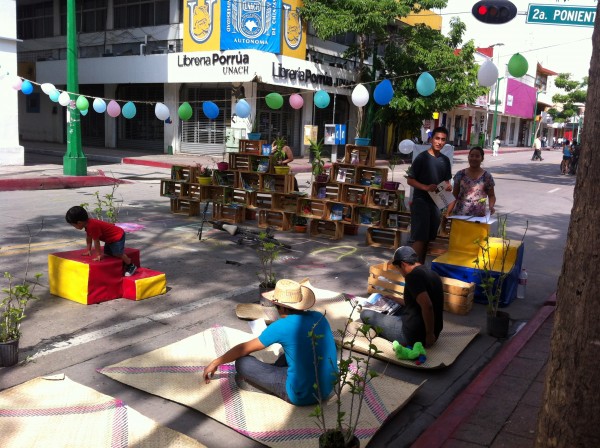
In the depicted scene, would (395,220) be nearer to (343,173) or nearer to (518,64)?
(343,173)

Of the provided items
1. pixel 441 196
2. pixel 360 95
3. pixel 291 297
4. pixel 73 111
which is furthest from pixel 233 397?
pixel 73 111

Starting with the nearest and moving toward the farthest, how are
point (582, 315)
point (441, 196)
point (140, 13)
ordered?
point (582, 315)
point (441, 196)
point (140, 13)

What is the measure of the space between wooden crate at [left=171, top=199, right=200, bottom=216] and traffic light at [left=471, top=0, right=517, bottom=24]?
6.76 m

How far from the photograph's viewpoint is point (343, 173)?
10.8 meters

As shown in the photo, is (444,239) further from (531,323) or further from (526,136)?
(526,136)

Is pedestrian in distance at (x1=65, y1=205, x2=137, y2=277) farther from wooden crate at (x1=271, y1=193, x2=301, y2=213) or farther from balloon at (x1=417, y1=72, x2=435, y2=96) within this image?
balloon at (x1=417, y1=72, x2=435, y2=96)

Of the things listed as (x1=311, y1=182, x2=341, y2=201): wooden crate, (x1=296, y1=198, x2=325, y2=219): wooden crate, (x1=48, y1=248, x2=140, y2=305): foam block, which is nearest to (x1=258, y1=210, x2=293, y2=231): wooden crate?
(x1=296, y1=198, x2=325, y2=219): wooden crate

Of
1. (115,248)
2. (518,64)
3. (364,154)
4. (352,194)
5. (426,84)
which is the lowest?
(115,248)

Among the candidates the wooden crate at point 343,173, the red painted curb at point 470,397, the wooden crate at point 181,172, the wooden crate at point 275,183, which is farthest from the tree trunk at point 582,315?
the wooden crate at point 181,172

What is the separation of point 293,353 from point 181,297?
3240 mm

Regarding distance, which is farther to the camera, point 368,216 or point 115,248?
point 368,216

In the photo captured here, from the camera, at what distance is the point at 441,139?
767 centimetres

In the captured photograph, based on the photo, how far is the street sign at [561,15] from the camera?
9.45 meters

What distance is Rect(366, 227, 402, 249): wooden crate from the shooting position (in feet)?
33.9
